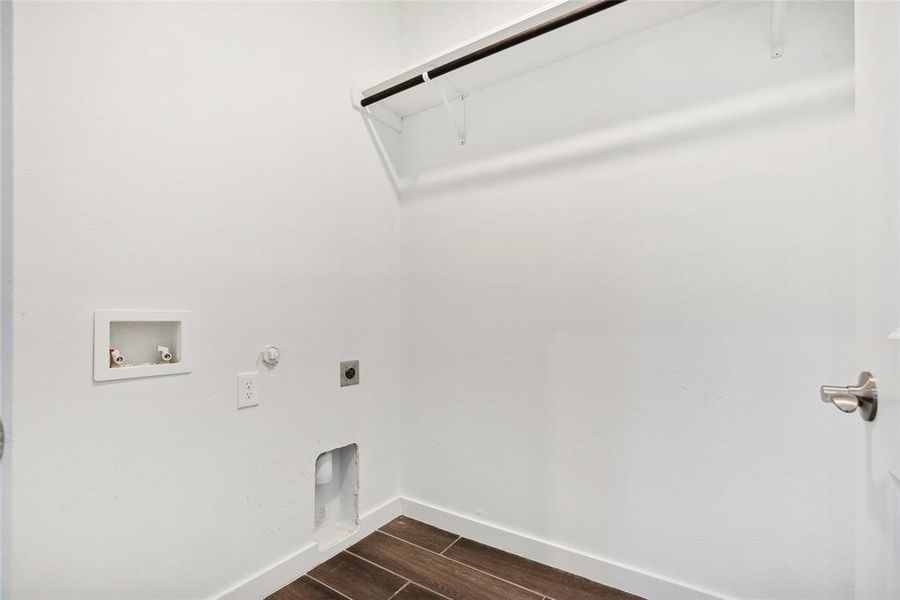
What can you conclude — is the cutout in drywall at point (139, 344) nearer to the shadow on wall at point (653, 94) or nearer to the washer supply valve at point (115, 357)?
the washer supply valve at point (115, 357)

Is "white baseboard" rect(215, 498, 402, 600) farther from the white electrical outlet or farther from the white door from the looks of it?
the white door

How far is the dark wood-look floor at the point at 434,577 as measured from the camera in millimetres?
1503

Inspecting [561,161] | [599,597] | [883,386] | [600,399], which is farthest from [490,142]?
[599,597]

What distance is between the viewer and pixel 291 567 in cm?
158

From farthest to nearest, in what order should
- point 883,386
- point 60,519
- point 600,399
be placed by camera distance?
point 600,399 < point 60,519 < point 883,386

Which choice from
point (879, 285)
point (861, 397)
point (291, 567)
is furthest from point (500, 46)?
point (291, 567)

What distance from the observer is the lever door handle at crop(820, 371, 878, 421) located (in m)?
0.61

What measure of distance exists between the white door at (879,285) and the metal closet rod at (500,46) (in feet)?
2.61

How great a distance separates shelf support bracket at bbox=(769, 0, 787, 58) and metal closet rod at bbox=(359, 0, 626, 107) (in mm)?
465

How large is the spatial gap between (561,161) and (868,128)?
1.10 metres

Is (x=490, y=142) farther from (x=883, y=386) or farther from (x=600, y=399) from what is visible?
(x=883, y=386)

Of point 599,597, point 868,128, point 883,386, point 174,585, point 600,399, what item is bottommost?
point 599,597

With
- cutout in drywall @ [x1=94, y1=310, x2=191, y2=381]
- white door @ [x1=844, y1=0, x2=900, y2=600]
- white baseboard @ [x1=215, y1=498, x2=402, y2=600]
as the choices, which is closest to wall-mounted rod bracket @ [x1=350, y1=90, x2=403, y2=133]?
cutout in drywall @ [x1=94, y1=310, x2=191, y2=381]

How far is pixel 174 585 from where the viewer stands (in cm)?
127
